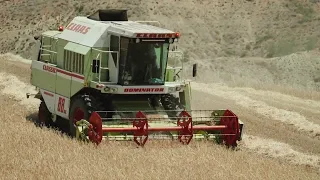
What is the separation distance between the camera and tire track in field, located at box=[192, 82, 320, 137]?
25.1 meters

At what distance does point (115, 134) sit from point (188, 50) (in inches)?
1419

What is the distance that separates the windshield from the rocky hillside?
105 feet

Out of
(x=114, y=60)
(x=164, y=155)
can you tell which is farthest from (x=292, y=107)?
(x=164, y=155)

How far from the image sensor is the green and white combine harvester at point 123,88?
19344 mm

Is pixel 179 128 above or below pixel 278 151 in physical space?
above

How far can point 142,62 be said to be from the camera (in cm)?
2075

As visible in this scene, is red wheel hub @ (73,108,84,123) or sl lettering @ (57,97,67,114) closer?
red wheel hub @ (73,108,84,123)

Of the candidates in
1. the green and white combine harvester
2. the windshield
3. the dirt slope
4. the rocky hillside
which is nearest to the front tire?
the green and white combine harvester

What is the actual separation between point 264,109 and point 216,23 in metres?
31.1

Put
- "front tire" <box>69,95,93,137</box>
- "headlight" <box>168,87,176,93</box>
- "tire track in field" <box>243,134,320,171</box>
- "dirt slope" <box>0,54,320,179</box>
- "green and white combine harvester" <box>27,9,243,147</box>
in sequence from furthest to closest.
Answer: "headlight" <box>168,87,176,93</box> < "front tire" <box>69,95,93,137</box> < "green and white combine harvester" <box>27,9,243,147</box> < "tire track in field" <box>243,134,320,171</box> < "dirt slope" <box>0,54,320,179</box>

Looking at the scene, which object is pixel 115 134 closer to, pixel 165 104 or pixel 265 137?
pixel 165 104

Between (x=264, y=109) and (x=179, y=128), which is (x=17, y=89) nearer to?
(x=264, y=109)

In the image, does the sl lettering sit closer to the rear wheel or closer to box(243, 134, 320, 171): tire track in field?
the rear wheel

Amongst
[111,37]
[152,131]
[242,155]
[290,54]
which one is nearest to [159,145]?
[152,131]
